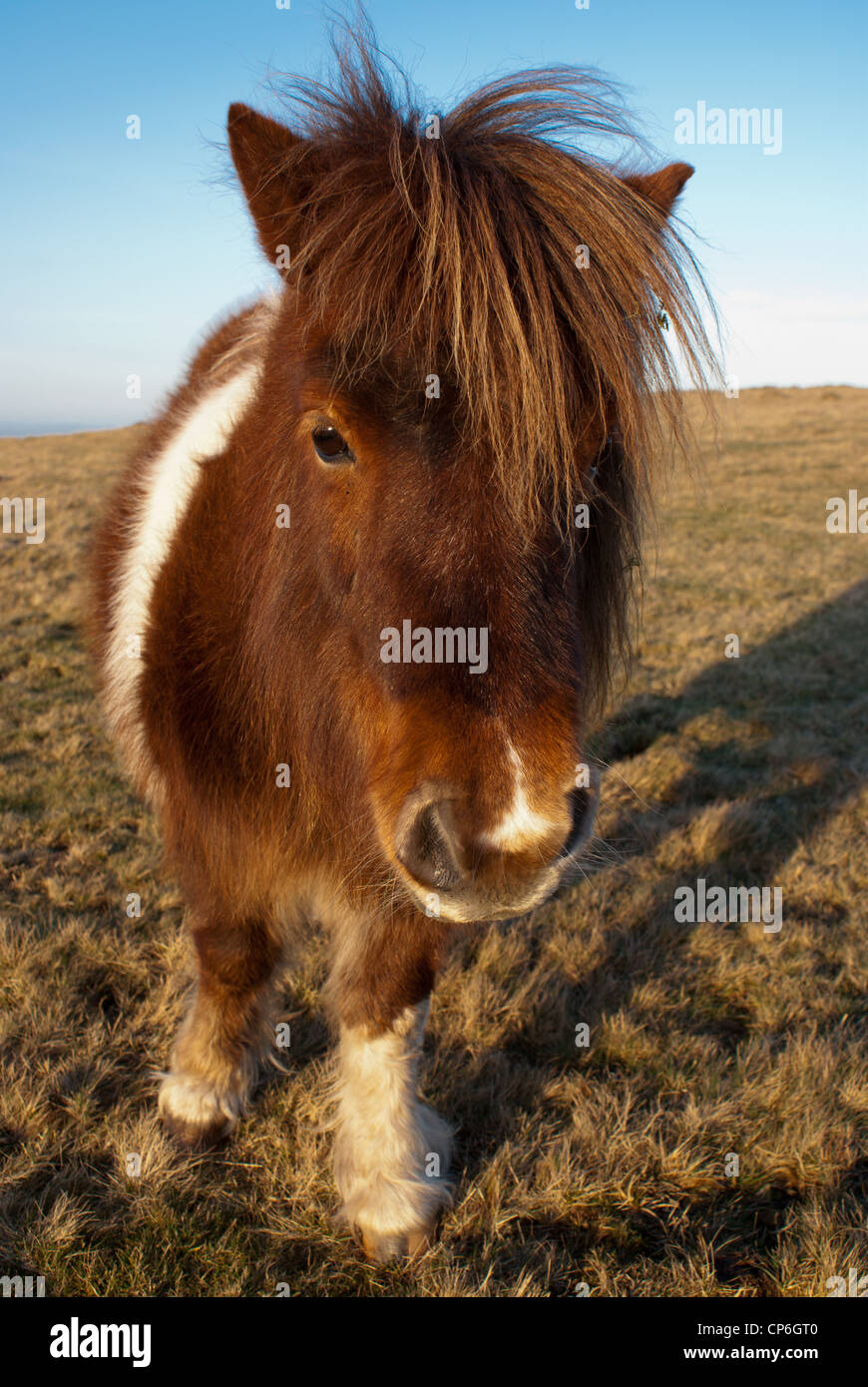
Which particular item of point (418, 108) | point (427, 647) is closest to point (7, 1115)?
point (427, 647)

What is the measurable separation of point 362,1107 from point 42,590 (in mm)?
8581

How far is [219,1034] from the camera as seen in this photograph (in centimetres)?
292

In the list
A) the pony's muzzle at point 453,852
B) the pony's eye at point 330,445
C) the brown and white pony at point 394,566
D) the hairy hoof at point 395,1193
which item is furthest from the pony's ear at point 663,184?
the hairy hoof at point 395,1193

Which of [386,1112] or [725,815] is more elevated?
[725,815]

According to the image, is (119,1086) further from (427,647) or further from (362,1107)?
(427,647)

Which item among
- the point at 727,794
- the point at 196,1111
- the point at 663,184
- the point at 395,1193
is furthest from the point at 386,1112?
the point at 727,794

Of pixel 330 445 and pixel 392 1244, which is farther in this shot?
pixel 392 1244

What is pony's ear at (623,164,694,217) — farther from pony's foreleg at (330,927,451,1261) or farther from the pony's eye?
pony's foreleg at (330,927,451,1261)

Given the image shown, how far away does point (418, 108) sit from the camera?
2141 mm

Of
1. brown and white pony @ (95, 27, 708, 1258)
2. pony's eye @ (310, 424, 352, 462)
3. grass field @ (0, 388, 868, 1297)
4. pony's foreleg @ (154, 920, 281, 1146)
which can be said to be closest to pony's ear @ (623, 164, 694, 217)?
brown and white pony @ (95, 27, 708, 1258)

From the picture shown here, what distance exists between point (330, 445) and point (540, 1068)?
8.08 ft

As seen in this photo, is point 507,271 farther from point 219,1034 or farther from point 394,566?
point 219,1034

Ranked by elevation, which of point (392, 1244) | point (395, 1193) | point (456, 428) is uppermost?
point (456, 428)

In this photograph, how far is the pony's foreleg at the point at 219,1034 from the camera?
9.21 ft
